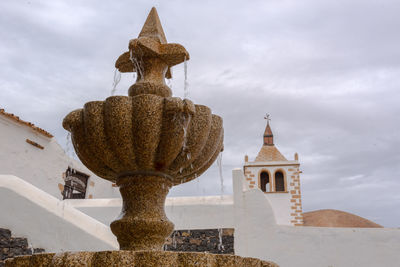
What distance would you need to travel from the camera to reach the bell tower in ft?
59.9

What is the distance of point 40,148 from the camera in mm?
10016

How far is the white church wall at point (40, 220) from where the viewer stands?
19.6 ft

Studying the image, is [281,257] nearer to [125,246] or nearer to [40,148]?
[125,246]

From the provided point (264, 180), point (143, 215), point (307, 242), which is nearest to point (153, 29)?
point (143, 215)

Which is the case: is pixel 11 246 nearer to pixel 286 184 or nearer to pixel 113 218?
pixel 113 218

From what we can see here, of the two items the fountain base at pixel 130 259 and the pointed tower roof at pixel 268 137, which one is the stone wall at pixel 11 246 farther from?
the pointed tower roof at pixel 268 137

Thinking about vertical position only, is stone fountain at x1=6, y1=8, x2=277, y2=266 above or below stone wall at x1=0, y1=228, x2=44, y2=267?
above

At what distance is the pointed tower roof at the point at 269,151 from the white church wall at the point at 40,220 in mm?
15625

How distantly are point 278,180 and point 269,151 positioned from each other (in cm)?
236

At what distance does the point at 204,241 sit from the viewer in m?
8.33

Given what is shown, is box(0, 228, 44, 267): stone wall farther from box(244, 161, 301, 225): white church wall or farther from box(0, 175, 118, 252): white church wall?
box(244, 161, 301, 225): white church wall

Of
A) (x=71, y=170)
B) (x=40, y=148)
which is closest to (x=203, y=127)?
(x=40, y=148)

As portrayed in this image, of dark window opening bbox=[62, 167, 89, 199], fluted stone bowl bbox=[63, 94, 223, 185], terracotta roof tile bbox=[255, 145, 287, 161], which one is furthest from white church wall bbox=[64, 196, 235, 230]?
terracotta roof tile bbox=[255, 145, 287, 161]

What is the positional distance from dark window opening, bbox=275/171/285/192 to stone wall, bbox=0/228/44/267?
15.4 metres
